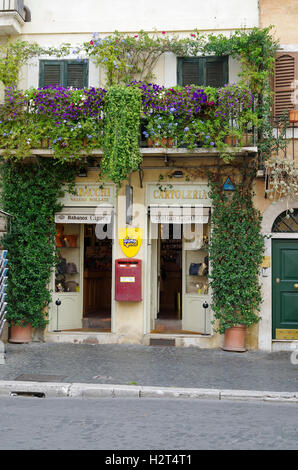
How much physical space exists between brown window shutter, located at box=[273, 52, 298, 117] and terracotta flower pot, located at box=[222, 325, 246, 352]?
14.7 ft

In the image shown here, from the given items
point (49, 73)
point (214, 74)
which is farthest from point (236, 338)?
point (49, 73)

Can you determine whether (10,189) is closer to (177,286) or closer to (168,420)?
(177,286)

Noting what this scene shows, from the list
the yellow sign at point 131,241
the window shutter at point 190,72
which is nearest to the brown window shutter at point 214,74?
the window shutter at point 190,72

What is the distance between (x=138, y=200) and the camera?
1218cm

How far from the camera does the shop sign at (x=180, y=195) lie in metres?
12.1

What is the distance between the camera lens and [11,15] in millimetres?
12008

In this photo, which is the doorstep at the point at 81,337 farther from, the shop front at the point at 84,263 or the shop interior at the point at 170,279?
the shop interior at the point at 170,279

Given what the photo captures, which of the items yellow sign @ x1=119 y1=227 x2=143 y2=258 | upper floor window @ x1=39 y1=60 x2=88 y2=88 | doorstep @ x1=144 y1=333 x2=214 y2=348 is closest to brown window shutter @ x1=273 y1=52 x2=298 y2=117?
yellow sign @ x1=119 y1=227 x2=143 y2=258

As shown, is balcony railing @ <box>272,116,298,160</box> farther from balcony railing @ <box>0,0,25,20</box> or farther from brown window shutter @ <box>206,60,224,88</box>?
balcony railing @ <box>0,0,25,20</box>

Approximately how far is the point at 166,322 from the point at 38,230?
379cm

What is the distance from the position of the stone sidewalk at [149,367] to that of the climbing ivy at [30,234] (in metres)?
0.88

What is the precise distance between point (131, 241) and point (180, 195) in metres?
1.45
